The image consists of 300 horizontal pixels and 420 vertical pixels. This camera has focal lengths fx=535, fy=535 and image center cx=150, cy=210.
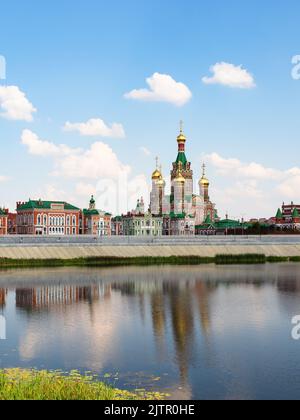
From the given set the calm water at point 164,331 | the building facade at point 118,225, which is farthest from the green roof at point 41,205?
the calm water at point 164,331

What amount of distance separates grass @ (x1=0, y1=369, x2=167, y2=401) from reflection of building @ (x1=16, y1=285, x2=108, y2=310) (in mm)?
18084

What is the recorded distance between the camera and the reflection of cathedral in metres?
157

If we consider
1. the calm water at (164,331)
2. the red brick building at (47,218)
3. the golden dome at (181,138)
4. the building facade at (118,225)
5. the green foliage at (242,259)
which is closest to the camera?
the calm water at (164,331)

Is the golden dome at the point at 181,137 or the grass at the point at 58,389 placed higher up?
the golden dome at the point at 181,137

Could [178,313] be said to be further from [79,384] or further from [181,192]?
[181,192]

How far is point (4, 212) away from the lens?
4638 inches

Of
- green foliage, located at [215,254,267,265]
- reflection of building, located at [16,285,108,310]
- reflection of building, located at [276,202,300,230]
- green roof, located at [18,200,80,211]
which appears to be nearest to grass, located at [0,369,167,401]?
reflection of building, located at [16,285,108,310]

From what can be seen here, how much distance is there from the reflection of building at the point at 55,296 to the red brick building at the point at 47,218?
69561 mm

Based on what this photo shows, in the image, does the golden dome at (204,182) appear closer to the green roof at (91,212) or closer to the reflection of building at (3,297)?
the green roof at (91,212)

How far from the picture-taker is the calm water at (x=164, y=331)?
21953 millimetres

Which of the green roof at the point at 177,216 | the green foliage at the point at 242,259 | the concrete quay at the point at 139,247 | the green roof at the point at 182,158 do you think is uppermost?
the green roof at the point at 182,158

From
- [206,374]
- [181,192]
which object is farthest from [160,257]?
[181,192]

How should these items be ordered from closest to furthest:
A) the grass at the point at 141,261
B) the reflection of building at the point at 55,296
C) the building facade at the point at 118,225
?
the reflection of building at the point at 55,296 < the grass at the point at 141,261 < the building facade at the point at 118,225
